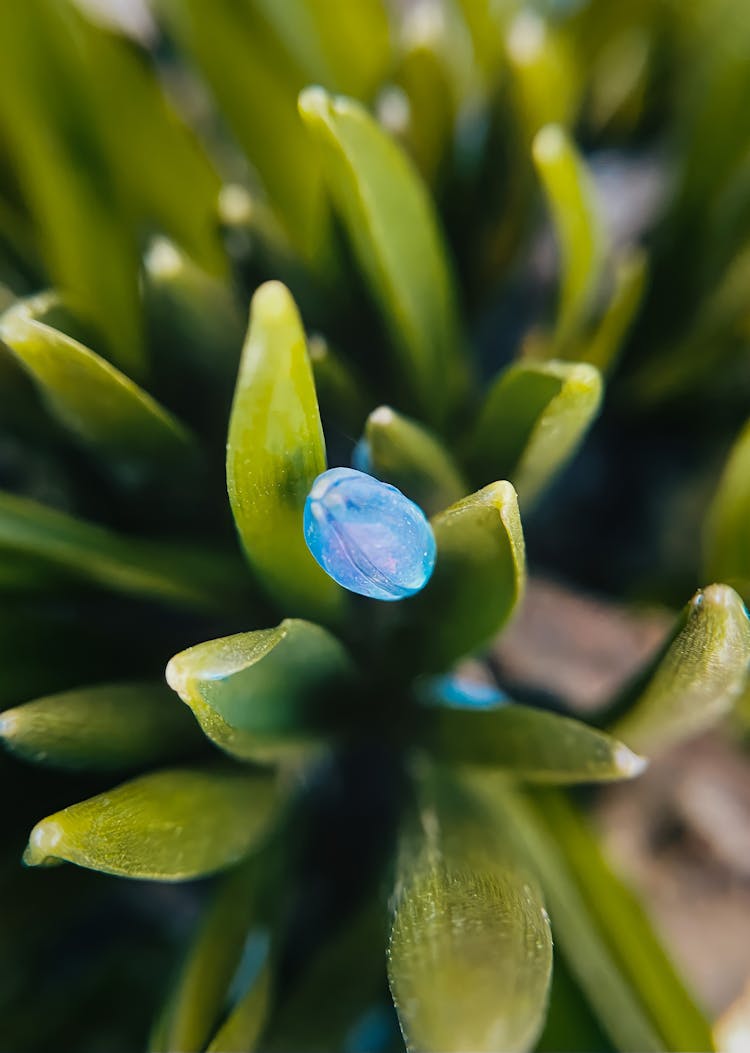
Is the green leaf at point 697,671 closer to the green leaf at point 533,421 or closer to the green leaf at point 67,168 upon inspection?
the green leaf at point 533,421

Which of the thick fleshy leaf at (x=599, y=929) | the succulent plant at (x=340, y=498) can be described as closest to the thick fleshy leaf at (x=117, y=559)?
the succulent plant at (x=340, y=498)

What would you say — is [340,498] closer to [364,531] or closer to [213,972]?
[364,531]

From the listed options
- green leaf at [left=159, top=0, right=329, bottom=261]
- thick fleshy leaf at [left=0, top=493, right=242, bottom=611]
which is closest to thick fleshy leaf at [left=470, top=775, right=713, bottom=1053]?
thick fleshy leaf at [left=0, top=493, right=242, bottom=611]

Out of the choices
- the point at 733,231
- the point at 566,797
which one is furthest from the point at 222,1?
the point at 566,797

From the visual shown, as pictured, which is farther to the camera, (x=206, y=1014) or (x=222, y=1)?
(x=222, y=1)

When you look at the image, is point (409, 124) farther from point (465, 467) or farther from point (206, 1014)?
point (206, 1014)

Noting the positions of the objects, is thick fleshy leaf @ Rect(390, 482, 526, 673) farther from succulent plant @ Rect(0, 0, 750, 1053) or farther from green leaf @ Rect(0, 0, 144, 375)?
green leaf @ Rect(0, 0, 144, 375)
